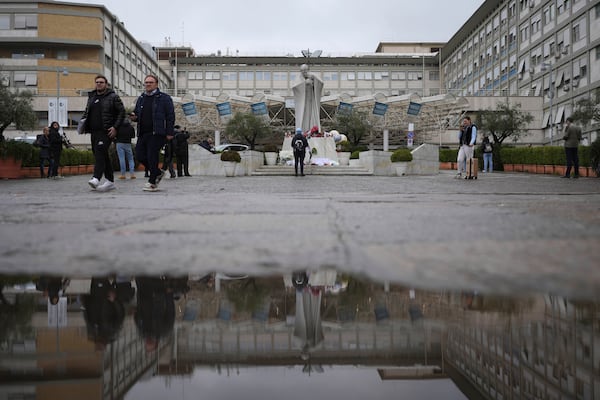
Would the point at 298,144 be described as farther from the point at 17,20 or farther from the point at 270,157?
the point at 17,20

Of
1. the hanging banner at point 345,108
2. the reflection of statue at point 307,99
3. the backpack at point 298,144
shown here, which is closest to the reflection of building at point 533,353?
the backpack at point 298,144

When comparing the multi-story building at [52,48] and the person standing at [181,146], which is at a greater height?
the multi-story building at [52,48]

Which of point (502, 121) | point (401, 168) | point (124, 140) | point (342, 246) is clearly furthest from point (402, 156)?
point (502, 121)

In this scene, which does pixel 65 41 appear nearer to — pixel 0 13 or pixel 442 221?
pixel 0 13

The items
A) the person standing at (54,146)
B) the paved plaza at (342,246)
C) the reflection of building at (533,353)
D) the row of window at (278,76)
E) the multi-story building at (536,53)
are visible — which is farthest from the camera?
the row of window at (278,76)

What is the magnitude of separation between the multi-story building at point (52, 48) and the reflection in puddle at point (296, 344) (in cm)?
6286

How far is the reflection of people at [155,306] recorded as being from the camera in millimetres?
1577

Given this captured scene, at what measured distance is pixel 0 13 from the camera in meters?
60.1

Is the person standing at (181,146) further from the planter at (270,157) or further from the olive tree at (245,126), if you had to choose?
the olive tree at (245,126)

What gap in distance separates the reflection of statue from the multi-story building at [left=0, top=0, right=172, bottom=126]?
38.5 metres

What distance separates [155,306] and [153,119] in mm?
7783

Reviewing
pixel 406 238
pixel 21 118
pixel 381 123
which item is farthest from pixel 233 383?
pixel 381 123

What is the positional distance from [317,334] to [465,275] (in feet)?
2.67

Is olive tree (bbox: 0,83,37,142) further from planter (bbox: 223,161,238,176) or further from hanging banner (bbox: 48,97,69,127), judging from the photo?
planter (bbox: 223,161,238,176)
